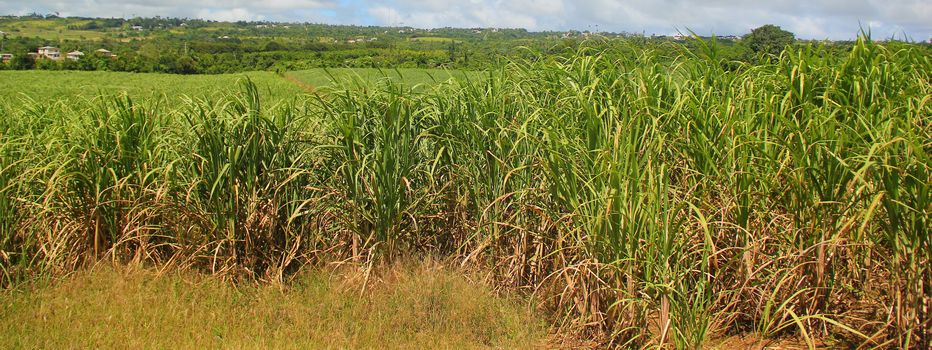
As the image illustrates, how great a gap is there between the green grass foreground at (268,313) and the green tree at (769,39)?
3220mm

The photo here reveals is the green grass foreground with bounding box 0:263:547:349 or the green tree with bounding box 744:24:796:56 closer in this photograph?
the green grass foreground with bounding box 0:263:547:349

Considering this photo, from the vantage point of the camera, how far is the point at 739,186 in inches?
131

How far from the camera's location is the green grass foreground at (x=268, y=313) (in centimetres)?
352

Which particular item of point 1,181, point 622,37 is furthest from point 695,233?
point 1,181

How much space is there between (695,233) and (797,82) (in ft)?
5.26

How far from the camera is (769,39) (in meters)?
5.62

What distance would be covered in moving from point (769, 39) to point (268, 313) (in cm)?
453

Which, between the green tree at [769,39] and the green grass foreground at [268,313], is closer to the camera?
the green grass foreground at [268,313]

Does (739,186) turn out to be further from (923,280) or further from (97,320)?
(97,320)

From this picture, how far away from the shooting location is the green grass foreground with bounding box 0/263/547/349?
352 centimetres

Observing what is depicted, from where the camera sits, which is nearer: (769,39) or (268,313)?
(268,313)

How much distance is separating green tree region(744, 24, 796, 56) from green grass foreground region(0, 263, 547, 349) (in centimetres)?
322

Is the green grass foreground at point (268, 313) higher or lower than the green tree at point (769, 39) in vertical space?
lower

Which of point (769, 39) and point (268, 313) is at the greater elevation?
point (769, 39)
